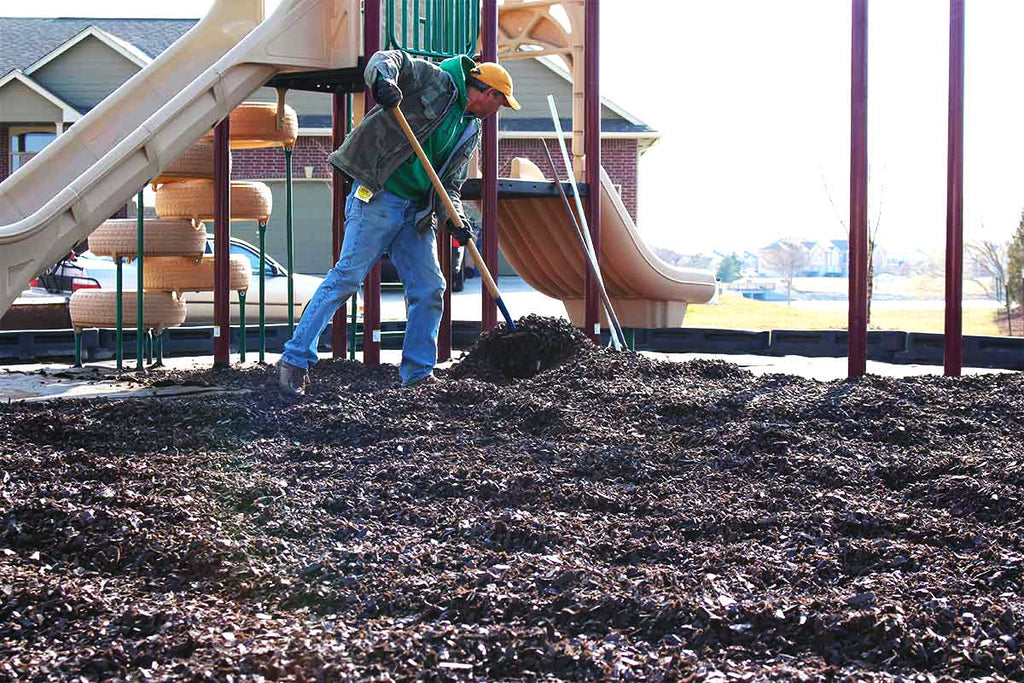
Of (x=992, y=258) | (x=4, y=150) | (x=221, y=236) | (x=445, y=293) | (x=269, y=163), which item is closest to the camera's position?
(x=221, y=236)

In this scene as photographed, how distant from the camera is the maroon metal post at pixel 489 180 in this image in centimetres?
934

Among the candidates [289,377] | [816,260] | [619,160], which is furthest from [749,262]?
[289,377]

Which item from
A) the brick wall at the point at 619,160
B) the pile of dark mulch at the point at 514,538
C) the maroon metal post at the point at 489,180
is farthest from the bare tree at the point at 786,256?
the pile of dark mulch at the point at 514,538

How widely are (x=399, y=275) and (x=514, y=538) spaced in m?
3.59

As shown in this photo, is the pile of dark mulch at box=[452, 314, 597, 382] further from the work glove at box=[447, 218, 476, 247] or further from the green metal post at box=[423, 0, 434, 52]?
the green metal post at box=[423, 0, 434, 52]

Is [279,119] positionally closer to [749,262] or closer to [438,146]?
[438,146]

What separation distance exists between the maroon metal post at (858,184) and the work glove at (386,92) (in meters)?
3.10

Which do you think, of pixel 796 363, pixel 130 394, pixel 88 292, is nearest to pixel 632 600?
pixel 130 394

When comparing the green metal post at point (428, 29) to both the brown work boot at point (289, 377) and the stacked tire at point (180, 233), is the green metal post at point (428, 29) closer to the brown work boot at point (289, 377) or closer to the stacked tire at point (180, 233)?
the stacked tire at point (180, 233)

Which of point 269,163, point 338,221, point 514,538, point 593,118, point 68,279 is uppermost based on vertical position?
point 269,163

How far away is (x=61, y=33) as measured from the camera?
3344 cm

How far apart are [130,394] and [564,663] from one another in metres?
5.12

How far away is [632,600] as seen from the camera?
3.22 metres

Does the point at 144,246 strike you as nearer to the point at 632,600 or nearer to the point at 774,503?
the point at 774,503
